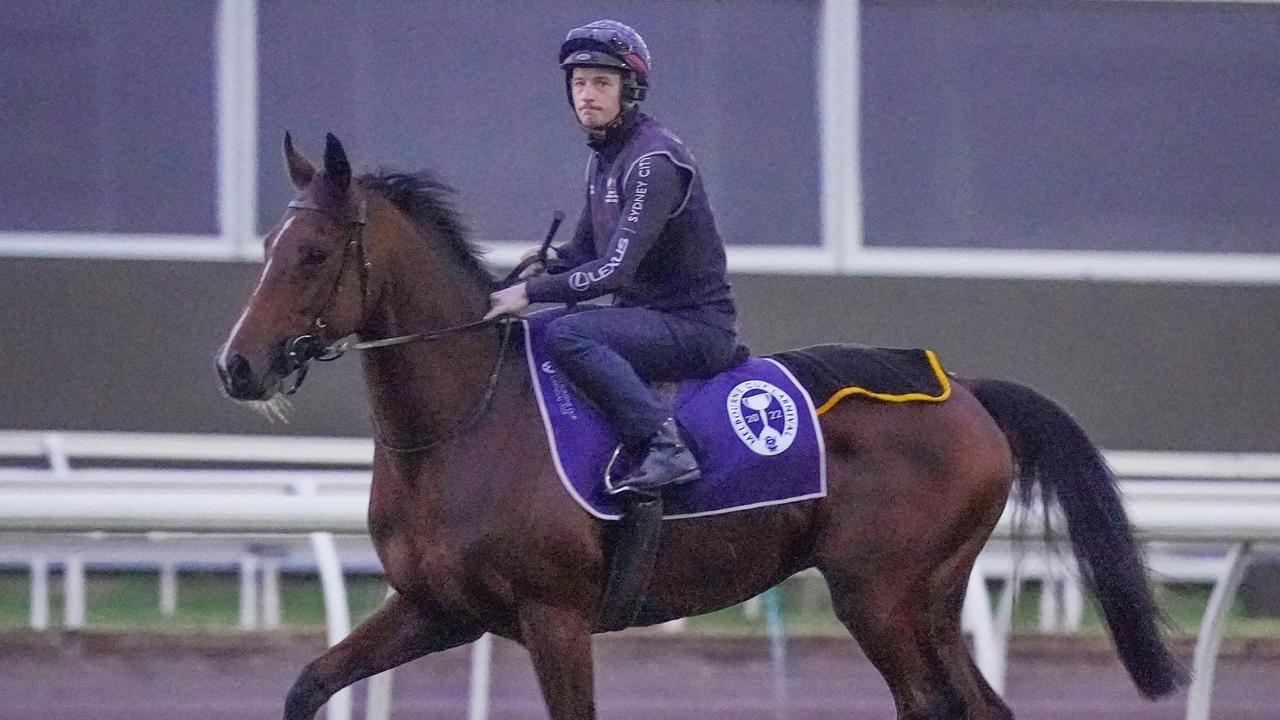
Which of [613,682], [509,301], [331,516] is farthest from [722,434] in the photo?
[613,682]

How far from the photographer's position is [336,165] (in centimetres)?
439

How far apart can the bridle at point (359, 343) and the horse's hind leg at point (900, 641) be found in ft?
3.23

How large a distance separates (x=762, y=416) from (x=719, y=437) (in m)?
0.13

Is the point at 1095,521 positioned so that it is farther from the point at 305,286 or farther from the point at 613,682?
the point at 613,682

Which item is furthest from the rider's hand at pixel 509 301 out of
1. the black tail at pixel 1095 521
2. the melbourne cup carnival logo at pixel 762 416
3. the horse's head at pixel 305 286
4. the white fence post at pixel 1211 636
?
the white fence post at pixel 1211 636

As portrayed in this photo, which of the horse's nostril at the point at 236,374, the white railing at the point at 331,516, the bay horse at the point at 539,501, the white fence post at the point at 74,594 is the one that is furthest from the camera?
the white fence post at the point at 74,594

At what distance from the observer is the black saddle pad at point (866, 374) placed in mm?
4848

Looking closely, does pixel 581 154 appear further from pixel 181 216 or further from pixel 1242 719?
pixel 1242 719

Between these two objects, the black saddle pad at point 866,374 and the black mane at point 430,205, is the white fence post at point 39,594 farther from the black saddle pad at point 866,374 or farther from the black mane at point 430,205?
the black saddle pad at point 866,374

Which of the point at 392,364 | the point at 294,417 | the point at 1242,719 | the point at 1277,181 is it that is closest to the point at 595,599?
the point at 392,364

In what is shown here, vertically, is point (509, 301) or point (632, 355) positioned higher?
point (509, 301)

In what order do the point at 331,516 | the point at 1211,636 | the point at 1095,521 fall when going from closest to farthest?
1. the point at 1095,521
2. the point at 331,516
3. the point at 1211,636

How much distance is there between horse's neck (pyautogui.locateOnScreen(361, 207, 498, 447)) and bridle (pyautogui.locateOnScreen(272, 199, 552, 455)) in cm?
1

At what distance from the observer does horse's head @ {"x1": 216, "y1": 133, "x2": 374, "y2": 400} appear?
4.22 m
